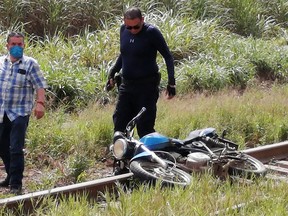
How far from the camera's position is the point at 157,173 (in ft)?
22.2

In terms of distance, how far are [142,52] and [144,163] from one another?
1.56 m

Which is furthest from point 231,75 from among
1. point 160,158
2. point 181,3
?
point 160,158

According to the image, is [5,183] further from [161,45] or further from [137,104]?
[161,45]

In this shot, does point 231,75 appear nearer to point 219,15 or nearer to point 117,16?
point 117,16

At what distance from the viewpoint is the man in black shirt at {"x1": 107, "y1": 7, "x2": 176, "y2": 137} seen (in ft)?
26.1

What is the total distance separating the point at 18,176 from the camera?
23.5 feet

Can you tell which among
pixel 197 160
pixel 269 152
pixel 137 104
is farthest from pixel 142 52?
pixel 269 152

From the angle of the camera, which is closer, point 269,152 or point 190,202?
point 190,202

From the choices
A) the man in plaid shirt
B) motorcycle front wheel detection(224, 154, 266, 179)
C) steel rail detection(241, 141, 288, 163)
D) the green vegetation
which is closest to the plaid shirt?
the man in plaid shirt

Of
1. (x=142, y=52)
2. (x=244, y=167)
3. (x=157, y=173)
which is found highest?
(x=142, y=52)

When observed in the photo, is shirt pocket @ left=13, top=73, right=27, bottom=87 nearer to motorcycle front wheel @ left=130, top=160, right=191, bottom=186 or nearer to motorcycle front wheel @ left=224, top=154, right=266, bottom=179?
motorcycle front wheel @ left=130, top=160, right=191, bottom=186

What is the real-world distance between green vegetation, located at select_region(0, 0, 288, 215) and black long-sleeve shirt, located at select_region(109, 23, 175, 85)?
118 cm

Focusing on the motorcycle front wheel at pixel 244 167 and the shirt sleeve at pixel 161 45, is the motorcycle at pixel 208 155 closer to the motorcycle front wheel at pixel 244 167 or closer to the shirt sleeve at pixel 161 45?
the motorcycle front wheel at pixel 244 167

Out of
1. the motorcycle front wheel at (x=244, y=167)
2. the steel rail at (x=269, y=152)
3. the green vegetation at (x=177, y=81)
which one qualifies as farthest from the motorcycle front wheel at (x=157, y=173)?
the steel rail at (x=269, y=152)
